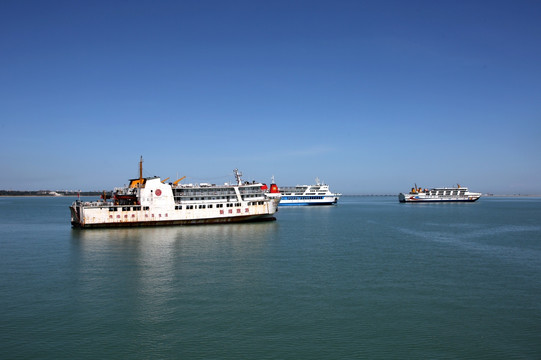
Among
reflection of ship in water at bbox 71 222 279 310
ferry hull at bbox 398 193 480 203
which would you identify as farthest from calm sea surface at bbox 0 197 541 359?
ferry hull at bbox 398 193 480 203

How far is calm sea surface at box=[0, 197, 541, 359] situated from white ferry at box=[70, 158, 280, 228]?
1472 cm

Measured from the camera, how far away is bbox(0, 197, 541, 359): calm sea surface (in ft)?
52.2

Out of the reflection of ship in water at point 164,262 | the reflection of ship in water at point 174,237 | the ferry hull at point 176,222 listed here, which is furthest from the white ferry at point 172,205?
the reflection of ship in water at point 164,262

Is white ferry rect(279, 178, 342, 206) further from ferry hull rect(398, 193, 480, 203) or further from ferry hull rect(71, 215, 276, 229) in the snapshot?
ferry hull rect(71, 215, 276, 229)

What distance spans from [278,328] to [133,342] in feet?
21.4

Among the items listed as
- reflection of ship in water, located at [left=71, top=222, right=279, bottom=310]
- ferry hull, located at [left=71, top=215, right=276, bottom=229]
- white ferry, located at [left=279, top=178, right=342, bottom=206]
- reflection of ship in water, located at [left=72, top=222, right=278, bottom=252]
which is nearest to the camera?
reflection of ship in water, located at [left=71, top=222, right=279, bottom=310]

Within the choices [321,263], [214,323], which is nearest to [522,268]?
[321,263]

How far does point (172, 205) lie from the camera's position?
190 feet

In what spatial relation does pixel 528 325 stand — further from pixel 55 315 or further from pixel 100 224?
pixel 100 224

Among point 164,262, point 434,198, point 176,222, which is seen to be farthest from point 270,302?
point 434,198

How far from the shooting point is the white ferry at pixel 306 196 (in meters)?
129

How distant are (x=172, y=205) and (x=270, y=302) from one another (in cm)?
3958

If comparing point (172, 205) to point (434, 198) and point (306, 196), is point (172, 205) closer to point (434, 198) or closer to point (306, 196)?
point (306, 196)

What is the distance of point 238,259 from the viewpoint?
1330 inches
